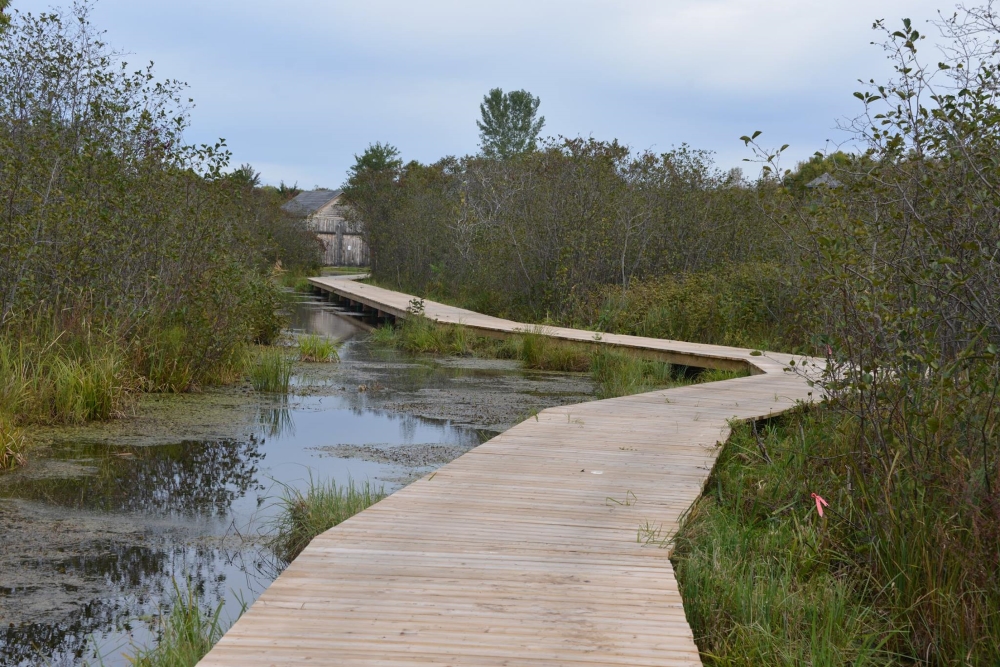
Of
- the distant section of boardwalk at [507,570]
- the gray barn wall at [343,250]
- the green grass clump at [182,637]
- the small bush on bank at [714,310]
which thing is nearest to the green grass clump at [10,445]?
the green grass clump at [182,637]

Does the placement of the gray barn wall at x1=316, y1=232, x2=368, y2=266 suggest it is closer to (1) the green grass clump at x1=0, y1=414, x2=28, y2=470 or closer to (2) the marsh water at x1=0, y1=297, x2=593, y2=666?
(2) the marsh water at x1=0, y1=297, x2=593, y2=666

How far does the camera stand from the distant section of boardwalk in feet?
9.39

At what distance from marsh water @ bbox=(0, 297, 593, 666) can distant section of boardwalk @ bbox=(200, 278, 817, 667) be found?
77 cm

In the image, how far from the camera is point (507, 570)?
3.59 metres

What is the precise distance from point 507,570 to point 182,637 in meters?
1.18

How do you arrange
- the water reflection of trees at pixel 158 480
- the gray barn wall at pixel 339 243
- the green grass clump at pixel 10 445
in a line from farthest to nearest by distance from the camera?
→ the gray barn wall at pixel 339 243, the green grass clump at pixel 10 445, the water reflection of trees at pixel 158 480

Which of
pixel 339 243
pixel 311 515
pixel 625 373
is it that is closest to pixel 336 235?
pixel 339 243

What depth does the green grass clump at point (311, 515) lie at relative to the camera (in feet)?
16.0

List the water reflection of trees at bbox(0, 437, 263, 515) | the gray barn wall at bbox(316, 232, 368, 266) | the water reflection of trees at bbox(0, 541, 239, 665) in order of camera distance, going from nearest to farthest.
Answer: the water reflection of trees at bbox(0, 541, 239, 665), the water reflection of trees at bbox(0, 437, 263, 515), the gray barn wall at bbox(316, 232, 368, 266)

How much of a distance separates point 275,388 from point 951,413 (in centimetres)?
672

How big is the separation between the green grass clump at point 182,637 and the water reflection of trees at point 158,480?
1637 mm

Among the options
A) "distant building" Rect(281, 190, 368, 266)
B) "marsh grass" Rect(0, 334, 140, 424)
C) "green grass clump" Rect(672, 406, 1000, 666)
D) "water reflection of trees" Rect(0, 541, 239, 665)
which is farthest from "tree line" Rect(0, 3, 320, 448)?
"distant building" Rect(281, 190, 368, 266)

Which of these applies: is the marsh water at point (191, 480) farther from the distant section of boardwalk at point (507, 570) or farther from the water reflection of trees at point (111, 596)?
the distant section of boardwalk at point (507, 570)

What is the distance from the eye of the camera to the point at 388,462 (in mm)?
6727
